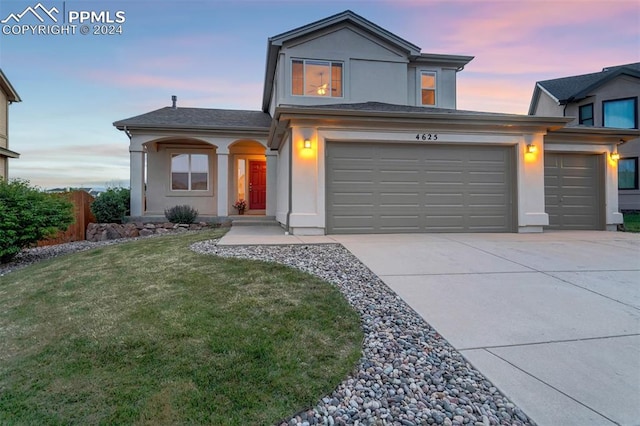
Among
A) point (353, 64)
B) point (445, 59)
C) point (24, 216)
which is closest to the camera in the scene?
point (24, 216)

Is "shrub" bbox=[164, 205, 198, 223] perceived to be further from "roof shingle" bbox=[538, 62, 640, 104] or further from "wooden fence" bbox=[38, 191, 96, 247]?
"roof shingle" bbox=[538, 62, 640, 104]

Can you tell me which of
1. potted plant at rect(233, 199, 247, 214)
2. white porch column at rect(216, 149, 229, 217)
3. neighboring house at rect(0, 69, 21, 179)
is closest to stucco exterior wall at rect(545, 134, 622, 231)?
white porch column at rect(216, 149, 229, 217)

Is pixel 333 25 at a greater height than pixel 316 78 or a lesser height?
greater

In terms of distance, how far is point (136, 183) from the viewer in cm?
1194

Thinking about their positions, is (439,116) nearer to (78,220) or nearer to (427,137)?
(427,137)

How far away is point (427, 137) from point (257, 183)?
26.7ft

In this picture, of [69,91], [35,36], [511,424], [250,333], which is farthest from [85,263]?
[69,91]

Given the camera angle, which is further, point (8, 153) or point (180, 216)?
point (8, 153)

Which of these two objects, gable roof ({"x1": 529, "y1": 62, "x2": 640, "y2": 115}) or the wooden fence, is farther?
gable roof ({"x1": 529, "y1": 62, "x2": 640, "y2": 115})

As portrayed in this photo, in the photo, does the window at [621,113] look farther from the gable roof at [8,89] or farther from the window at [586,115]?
the gable roof at [8,89]

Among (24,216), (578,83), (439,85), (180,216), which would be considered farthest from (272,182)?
(578,83)

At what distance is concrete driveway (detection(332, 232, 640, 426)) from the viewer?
2.32m

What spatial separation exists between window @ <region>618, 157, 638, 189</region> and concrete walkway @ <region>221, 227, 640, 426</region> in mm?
14089

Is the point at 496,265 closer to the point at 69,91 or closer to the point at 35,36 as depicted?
the point at 35,36
